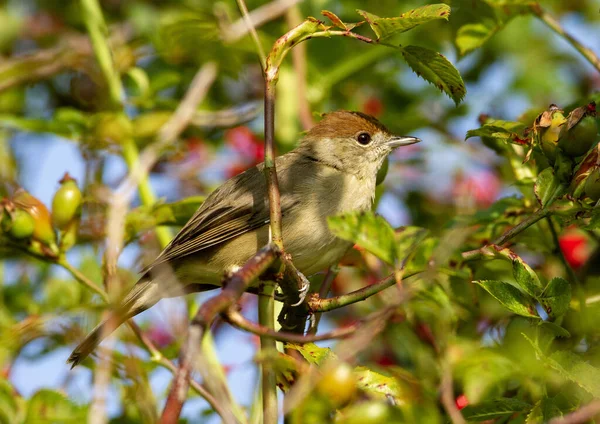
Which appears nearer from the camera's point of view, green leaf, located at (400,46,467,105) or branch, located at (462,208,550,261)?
branch, located at (462,208,550,261)

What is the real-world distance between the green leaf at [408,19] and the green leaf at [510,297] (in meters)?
0.81

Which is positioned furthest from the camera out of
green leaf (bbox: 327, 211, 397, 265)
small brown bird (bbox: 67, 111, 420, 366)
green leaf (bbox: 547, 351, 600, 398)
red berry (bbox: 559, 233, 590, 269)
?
red berry (bbox: 559, 233, 590, 269)

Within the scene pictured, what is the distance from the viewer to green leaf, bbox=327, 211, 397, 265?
1.85 meters

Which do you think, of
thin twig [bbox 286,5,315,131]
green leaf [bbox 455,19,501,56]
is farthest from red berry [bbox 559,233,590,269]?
thin twig [bbox 286,5,315,131]

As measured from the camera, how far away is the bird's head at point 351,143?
4645mm

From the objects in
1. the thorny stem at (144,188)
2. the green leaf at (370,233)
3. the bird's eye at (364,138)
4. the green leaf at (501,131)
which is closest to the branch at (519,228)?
the green leaf at (501,131)

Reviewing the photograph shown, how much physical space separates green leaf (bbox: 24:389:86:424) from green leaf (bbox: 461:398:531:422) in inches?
53.3

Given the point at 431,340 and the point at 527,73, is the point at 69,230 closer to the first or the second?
the point at 431,340

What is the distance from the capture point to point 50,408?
2.76 metres

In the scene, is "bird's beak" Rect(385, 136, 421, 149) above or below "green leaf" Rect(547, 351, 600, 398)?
below

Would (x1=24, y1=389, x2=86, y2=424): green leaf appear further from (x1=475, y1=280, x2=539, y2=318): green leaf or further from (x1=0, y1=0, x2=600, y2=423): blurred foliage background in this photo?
(x1=475, y1=280, x2=539, y2=318): green leaf

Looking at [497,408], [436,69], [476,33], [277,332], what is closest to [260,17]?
[476,33]

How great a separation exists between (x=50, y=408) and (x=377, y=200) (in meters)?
1.75

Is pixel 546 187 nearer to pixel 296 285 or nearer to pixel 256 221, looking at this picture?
pixel 296 285
